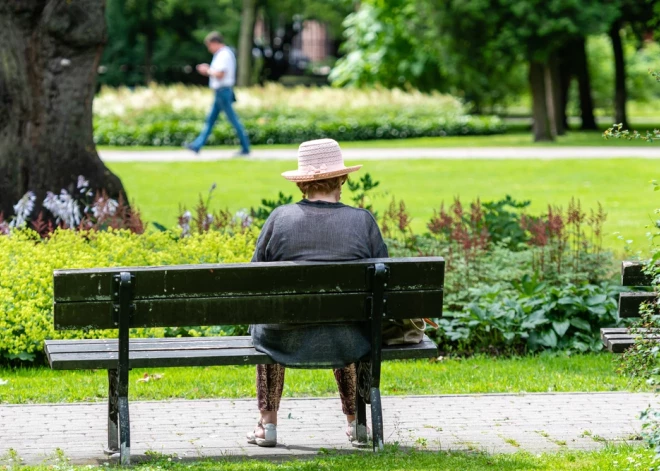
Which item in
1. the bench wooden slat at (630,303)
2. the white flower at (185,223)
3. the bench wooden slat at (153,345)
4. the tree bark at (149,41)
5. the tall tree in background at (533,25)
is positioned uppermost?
the tree bark at (149,41)

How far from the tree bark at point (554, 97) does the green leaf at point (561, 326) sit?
19.7m

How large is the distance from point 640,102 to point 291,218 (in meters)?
44.9

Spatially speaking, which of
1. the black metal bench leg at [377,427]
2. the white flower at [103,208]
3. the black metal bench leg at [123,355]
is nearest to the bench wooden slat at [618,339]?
the black metal bench leg at [377,427]

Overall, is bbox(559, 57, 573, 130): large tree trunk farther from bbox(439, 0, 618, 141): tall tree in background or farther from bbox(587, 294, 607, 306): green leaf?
bbox(587, 294, 607, 306): green leaf

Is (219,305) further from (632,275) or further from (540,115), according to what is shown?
(540,115)

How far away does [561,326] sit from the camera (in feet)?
24.5

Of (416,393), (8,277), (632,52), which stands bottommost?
(416,393)

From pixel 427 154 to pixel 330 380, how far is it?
14736 mm

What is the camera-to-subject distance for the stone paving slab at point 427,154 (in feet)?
66.7

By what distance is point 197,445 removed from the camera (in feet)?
17.5

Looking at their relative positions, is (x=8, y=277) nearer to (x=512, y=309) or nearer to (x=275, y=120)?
(x=512, y=309)

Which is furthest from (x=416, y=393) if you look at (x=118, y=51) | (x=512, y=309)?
(x=118, y=51)

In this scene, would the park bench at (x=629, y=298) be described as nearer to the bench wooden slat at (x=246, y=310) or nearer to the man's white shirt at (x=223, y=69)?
the bench wooden slat at (x=246, y=310)

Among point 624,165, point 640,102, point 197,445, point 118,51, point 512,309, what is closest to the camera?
point 197,445
